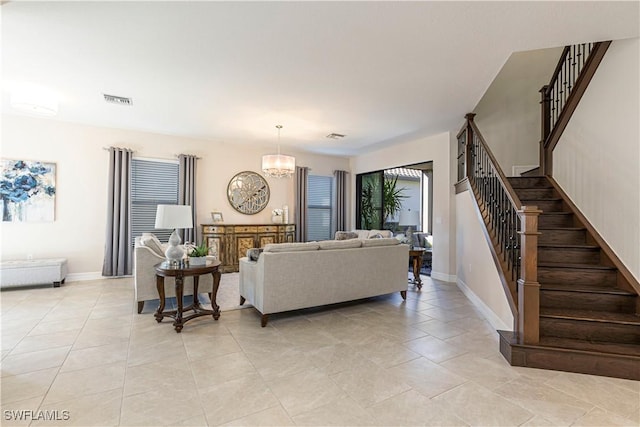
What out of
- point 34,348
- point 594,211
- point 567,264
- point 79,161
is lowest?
point 34,348

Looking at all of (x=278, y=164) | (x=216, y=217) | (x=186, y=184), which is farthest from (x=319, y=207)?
(x=186, y=184)

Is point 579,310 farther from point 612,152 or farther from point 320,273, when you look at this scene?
point 320,273

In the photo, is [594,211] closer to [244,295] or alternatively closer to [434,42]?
[434,42]

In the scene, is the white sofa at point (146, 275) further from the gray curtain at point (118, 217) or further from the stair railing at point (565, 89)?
the stair railing at point (565, 89)

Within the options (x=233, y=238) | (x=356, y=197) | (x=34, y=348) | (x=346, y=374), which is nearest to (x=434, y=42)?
(x=346, y=374)

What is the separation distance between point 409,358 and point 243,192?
5.25 metres

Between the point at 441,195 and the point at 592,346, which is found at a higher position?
the point at 441,195

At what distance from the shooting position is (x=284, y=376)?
2.37 meters

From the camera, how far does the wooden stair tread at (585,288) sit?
2939 mm

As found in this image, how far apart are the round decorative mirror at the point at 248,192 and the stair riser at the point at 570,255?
5.35m

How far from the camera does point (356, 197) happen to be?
8.24 metres

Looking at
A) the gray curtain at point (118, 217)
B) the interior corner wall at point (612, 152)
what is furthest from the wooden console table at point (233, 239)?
the interior corner wall at point (612, 152)

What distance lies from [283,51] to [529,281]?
303 cm

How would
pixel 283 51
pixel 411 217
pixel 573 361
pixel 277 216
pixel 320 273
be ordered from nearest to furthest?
pixel 573 361 < pixel 283 51 < pixel 320 273 < pixel 277 216 < pixel 411 217
